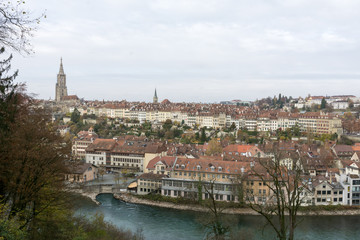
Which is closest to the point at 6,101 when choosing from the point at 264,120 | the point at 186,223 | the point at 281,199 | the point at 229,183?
the point at 281,199

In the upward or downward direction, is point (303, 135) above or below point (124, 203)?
above

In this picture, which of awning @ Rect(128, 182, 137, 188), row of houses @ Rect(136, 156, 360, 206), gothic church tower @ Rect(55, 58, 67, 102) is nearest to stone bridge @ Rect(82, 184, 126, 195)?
awning @ Rect(128, 182, 137, 188)

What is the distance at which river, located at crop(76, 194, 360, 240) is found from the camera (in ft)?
33.0

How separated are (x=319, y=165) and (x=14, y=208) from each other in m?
15.0

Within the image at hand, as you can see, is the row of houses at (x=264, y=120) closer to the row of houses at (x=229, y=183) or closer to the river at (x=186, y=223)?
the row of houses at (x=229, y=183)

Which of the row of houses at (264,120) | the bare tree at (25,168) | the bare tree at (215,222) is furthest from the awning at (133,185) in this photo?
the row of houses at (264,120)

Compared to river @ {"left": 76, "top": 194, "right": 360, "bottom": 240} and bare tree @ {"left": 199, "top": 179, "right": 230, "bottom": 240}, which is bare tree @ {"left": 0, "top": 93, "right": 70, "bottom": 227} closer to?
bare tree @ {"left": 199, "top": 179, "right": 230, "bottom": 240}

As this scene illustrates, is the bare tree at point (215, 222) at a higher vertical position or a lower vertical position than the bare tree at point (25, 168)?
lower

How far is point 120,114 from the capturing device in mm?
37281

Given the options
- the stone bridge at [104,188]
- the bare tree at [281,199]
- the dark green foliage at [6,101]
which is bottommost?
the stone bridge at [104,188]

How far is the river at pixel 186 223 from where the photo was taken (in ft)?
33.0

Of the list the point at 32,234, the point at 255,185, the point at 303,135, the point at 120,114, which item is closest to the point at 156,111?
the point at 120,114

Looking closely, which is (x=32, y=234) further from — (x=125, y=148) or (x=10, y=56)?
(x=125, y=148)

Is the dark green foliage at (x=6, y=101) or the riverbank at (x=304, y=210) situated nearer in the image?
the dark green foliage at (x=6, y=101)
